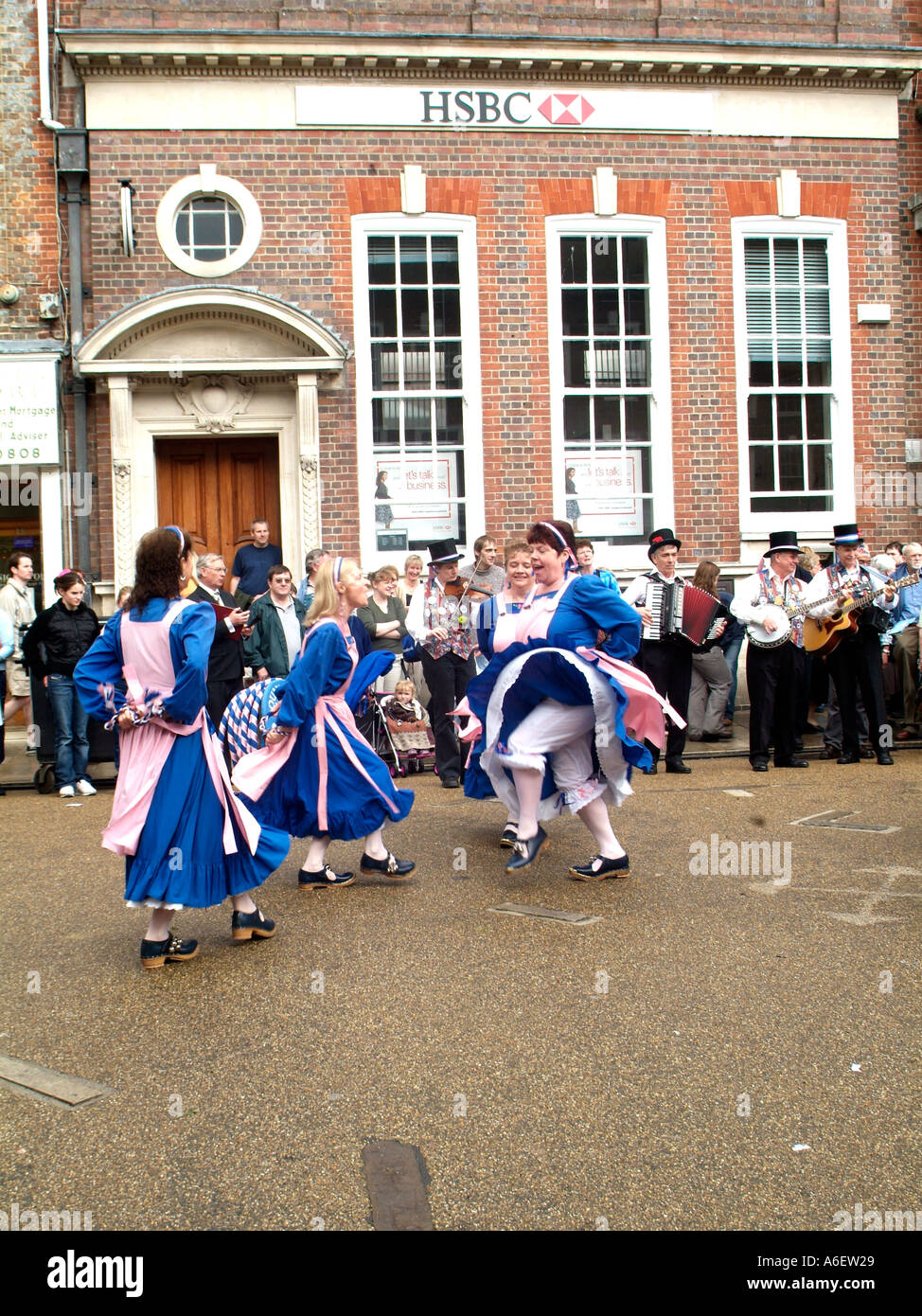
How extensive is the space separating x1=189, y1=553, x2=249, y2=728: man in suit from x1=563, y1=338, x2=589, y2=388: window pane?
5795mm

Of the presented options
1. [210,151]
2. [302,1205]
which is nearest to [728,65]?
[210,151]

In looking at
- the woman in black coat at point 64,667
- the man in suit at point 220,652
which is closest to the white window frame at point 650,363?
the man in suit at point 220,652

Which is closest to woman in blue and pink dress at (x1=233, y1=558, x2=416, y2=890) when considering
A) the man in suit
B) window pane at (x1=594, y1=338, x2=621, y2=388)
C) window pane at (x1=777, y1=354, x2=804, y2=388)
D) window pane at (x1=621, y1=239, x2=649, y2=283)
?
the man in suit

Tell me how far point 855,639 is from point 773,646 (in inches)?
31.7

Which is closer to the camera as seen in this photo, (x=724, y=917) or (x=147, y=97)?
(x=724, y=917)

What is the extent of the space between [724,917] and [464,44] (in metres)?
11.3

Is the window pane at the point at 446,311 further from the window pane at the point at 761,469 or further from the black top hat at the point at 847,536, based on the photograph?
the black top hat at the point at 847,536

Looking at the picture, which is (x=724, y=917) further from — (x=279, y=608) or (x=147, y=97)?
(x=147, y=97)

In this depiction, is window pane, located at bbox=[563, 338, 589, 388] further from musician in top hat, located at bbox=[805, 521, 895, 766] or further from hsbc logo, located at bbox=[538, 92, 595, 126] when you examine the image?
musician in top hat, located at bbox=[805, 521, 895, 766]

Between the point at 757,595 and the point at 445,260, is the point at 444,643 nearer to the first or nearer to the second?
the point at 757,595

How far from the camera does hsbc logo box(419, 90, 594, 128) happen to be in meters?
14.2

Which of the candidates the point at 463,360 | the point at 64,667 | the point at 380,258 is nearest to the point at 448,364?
the point at 463,360
